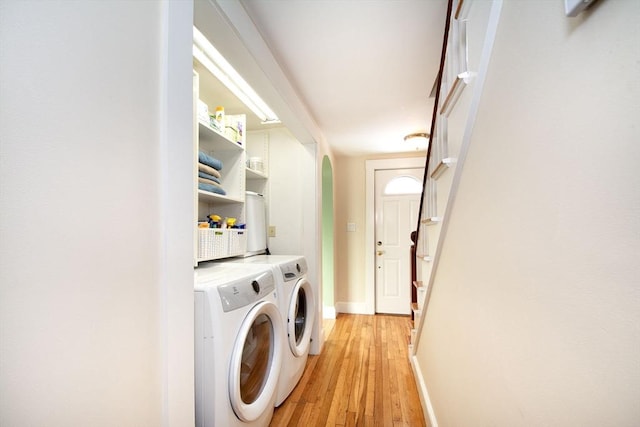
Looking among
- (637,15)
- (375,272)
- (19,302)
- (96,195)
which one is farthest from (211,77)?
(375,272)

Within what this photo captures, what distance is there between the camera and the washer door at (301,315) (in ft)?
5.89

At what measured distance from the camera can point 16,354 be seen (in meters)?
0.43

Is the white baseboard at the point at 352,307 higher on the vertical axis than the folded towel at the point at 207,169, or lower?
lower

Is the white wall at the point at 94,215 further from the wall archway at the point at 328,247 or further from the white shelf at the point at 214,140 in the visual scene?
the wall archway at the point at 328,247

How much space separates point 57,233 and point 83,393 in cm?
33

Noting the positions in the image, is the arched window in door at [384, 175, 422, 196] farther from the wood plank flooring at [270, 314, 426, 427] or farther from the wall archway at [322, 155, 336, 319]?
the wood plank flooring at [270, 314, 426, 427]

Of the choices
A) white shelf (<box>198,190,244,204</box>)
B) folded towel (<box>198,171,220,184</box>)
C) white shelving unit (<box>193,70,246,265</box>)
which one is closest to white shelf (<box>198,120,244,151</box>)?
white shelving unit (<box>193,70,246,265</box>)

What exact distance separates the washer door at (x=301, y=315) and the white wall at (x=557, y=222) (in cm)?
114

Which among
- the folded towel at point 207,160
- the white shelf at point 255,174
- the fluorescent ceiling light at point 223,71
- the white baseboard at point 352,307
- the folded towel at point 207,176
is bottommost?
the white baseboard at point 352,307

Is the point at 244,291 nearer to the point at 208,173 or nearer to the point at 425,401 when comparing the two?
the point at 208,173

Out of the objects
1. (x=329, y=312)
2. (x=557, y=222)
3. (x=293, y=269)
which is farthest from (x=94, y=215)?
(x=329, y=312)

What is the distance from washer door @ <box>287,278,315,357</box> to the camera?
1794 millimetres

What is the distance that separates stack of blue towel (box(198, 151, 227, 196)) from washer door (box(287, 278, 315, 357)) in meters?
0.88

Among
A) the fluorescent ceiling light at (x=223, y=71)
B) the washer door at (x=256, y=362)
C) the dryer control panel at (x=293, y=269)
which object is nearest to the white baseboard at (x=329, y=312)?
the dryer control panel at (x=293, y=269)
